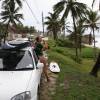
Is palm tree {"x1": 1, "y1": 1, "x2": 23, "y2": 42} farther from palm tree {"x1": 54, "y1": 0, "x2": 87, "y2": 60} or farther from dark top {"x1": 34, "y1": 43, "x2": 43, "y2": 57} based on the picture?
dark top {"x1": 34, "y1": 43, "x2": 43, "y2": 57}

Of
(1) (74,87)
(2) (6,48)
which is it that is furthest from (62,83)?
(2) (6,48)

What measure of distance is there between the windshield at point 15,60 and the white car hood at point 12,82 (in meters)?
0.42

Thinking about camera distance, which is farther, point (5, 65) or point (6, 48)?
point (6, 48)

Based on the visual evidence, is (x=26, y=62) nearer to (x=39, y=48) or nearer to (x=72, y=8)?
(x=39, y=48)

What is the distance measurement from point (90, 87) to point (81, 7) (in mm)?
43162

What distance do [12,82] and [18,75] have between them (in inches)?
19.0

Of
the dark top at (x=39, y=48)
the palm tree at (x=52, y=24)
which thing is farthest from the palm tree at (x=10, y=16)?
the dark top at (x=39, y=48)

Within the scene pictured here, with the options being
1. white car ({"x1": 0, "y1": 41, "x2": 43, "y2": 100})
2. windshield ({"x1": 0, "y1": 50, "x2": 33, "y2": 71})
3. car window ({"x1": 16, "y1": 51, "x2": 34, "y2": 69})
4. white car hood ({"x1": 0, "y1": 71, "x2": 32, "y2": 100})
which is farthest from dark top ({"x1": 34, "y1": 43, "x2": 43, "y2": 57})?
white car hood ({"x1": 0, "y1": 71, "x2": 32, "y2": 100})

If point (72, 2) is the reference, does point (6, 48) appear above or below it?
below

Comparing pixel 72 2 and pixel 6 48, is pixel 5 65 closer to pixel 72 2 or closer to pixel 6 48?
pixel 6 48

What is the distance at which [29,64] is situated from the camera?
27.1ft

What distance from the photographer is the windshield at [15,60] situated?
26.6 feet

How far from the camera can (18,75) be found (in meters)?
7.45

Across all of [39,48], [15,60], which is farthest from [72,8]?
[15,60]
